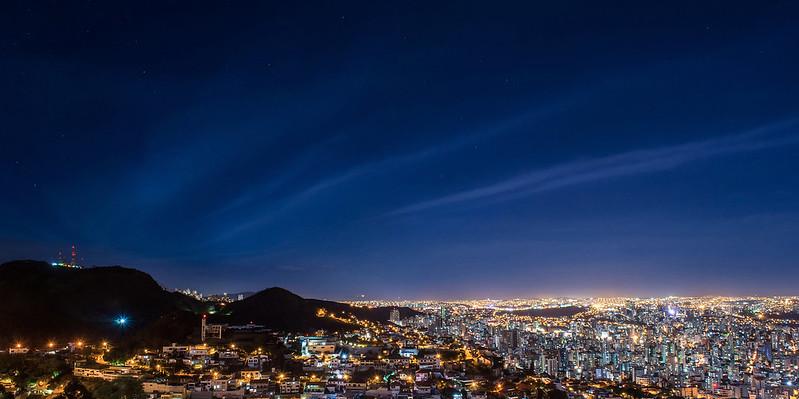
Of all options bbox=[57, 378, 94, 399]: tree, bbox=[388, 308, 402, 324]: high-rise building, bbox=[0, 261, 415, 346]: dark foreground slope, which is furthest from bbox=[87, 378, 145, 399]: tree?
bbox=[388, 308, 402, 324]: high-rise building

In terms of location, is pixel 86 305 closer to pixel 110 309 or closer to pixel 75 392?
pixel 110 309

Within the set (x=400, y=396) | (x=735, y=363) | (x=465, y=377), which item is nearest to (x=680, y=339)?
(x=735, y=363)

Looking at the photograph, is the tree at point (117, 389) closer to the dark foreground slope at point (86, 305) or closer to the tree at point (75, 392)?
the tree at point (75, 392)

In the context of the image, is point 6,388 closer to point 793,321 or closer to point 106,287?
point 106,287

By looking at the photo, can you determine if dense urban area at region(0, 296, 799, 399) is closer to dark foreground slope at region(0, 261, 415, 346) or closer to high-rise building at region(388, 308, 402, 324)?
dark foreground slope at region(0, 261, 415, 346)

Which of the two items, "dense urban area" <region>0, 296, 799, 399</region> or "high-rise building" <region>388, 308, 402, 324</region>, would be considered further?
"high-rise building" <region>388, 308, 402, 324</region>

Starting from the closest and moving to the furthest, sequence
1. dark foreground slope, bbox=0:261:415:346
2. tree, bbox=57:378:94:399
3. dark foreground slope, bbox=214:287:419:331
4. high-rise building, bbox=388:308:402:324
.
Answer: tree, bbox=57:378:94:399, dark foreground slope, bbox=0:261:415:346, dark foreground slope, bbox=214:287:419:331, high-rise building, bbox=388:308:402:324

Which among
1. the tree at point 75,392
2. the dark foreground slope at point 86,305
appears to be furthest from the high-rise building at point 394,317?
the tree at point 75,392
